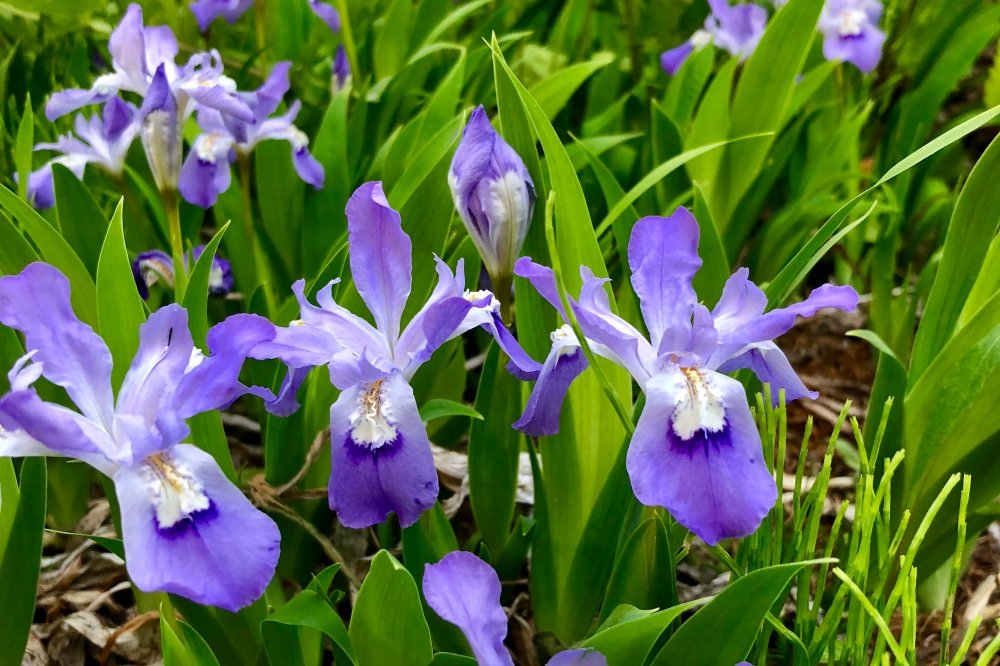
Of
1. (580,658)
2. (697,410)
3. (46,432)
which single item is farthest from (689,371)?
(46,432)

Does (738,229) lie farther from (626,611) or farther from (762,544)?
(626,611)

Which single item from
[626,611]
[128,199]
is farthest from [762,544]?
[128,199]

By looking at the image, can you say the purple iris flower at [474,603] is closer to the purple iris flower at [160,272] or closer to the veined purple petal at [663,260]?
the veined purple petal at [663,260]

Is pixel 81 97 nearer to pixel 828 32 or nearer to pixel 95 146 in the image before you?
pixel 95 146

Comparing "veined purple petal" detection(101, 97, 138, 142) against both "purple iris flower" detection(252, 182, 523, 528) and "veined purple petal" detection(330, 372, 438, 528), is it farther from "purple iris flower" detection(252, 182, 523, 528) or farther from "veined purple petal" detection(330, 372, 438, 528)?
"veined purple petal" detection(330, 372, 438, 528)

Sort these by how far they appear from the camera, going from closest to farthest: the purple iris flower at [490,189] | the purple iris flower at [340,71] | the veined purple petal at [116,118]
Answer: the purple iris flower at [490,189], the veined purple petal at [116,118], the purple iris flower at [340,71]

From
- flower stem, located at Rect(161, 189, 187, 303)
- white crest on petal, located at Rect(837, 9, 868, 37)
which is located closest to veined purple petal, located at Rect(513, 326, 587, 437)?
flower stem, located at Rect(161, 189, 187, 303)

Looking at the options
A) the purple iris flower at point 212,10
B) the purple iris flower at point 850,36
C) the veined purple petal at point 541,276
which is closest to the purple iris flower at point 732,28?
the purple iris flower at point 850,36
